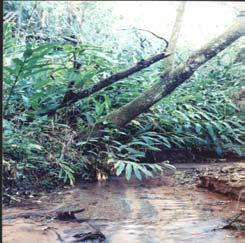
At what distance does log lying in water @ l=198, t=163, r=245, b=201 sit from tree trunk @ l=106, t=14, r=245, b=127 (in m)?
0.43

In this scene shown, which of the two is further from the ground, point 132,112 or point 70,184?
point 132,112

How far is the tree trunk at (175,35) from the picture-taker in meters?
1.13

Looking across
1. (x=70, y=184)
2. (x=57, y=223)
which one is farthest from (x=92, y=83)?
(x=57, y=223)

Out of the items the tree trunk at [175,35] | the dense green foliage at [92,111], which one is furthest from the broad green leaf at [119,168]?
the tree trunk at [175,35]

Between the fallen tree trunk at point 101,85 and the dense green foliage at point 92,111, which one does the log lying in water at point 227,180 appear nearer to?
the dense green foliage at point 92,111

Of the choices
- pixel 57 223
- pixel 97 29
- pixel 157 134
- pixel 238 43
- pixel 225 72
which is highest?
pixel 97 29

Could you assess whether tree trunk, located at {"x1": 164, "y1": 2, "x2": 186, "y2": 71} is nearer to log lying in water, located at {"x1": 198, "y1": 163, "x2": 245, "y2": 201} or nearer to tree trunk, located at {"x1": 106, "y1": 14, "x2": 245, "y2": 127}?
tree trunk, located at {"x1": 106, "y1": 14, "x2": 245, "y2": 127}

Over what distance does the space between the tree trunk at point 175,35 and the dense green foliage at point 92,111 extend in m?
0.04

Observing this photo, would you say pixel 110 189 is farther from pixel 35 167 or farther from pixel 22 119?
pixel 22 119

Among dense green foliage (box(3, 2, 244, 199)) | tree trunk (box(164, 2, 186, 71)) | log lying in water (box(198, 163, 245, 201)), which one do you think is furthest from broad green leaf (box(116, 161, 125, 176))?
tree trunk (box(164, 2, 186, 71))

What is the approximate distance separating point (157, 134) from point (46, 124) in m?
0.39

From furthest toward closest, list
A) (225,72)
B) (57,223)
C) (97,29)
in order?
(97,29) → (225,72) → (57,223)

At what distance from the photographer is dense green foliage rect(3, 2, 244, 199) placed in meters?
1.41

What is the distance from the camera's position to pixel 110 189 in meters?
1.39
